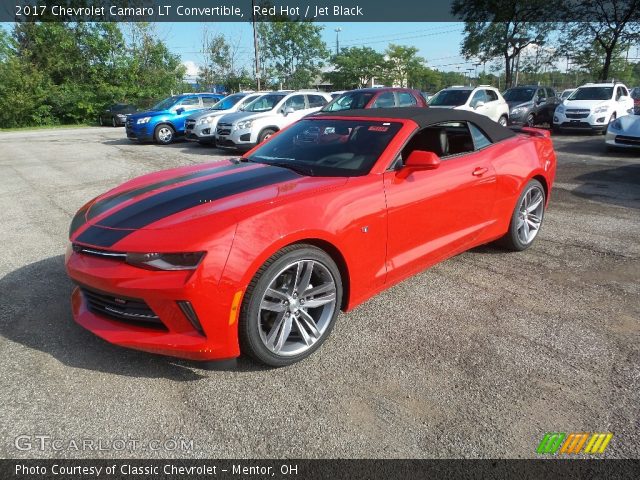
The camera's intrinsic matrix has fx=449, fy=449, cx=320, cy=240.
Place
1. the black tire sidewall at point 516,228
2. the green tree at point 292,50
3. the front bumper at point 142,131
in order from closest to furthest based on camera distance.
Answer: the black tire sidewall at point 516,228 < the front bumper at point 142,131 < the green tree at point 292,50

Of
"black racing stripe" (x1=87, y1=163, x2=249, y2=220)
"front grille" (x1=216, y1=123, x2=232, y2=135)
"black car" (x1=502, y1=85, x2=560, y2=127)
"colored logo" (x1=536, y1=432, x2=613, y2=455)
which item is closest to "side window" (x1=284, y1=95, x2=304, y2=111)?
"front grille" (x1=216, y1=123, x2=232, y2=135)

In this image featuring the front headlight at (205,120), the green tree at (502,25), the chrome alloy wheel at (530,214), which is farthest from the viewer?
the green tree at (502,25)

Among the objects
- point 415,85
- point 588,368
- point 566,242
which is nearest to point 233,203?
point 588,368

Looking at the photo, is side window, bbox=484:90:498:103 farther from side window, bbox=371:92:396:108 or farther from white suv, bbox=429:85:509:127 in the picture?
side window, bbox=371:92:396:108

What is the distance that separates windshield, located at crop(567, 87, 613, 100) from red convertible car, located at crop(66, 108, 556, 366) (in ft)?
46.4

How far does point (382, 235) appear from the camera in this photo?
10.1 ft

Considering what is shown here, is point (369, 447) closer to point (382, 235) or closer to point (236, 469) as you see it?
point (236, 469)

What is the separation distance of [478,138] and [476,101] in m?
11.4

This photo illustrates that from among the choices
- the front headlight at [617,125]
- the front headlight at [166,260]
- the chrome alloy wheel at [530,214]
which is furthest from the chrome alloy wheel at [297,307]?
the front headlight at [617,125]

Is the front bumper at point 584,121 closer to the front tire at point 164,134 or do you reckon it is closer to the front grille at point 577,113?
the front grille at point 577,113

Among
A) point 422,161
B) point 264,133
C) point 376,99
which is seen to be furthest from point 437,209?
point 264,133

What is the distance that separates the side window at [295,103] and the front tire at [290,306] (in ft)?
36.0

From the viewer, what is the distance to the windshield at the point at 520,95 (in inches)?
677

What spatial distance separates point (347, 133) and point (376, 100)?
8.67 m
